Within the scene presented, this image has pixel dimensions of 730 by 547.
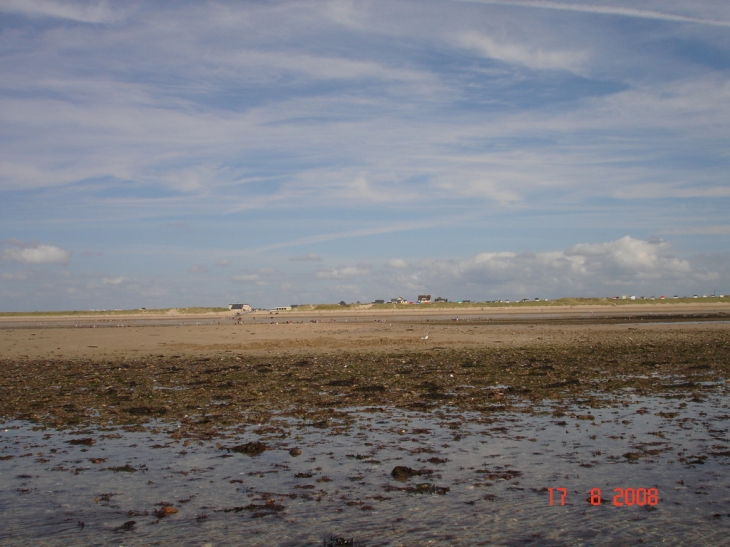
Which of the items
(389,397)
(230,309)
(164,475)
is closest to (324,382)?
(389,397)

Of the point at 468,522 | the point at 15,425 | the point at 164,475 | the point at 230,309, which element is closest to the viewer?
the point at 468,522

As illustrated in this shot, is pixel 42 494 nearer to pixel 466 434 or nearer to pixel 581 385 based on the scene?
pixel 466 434

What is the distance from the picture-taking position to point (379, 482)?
36.3 ft

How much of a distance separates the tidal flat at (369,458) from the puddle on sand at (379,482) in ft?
0.14

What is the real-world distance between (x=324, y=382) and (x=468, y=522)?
14377 mm

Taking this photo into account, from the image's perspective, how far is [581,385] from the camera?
21484mm

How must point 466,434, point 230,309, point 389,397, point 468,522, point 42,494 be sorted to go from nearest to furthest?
point 468,522 < point 42,494 < point 466,434 < point 389,397 < point 230,309

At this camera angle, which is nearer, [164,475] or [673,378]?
[164,475]
